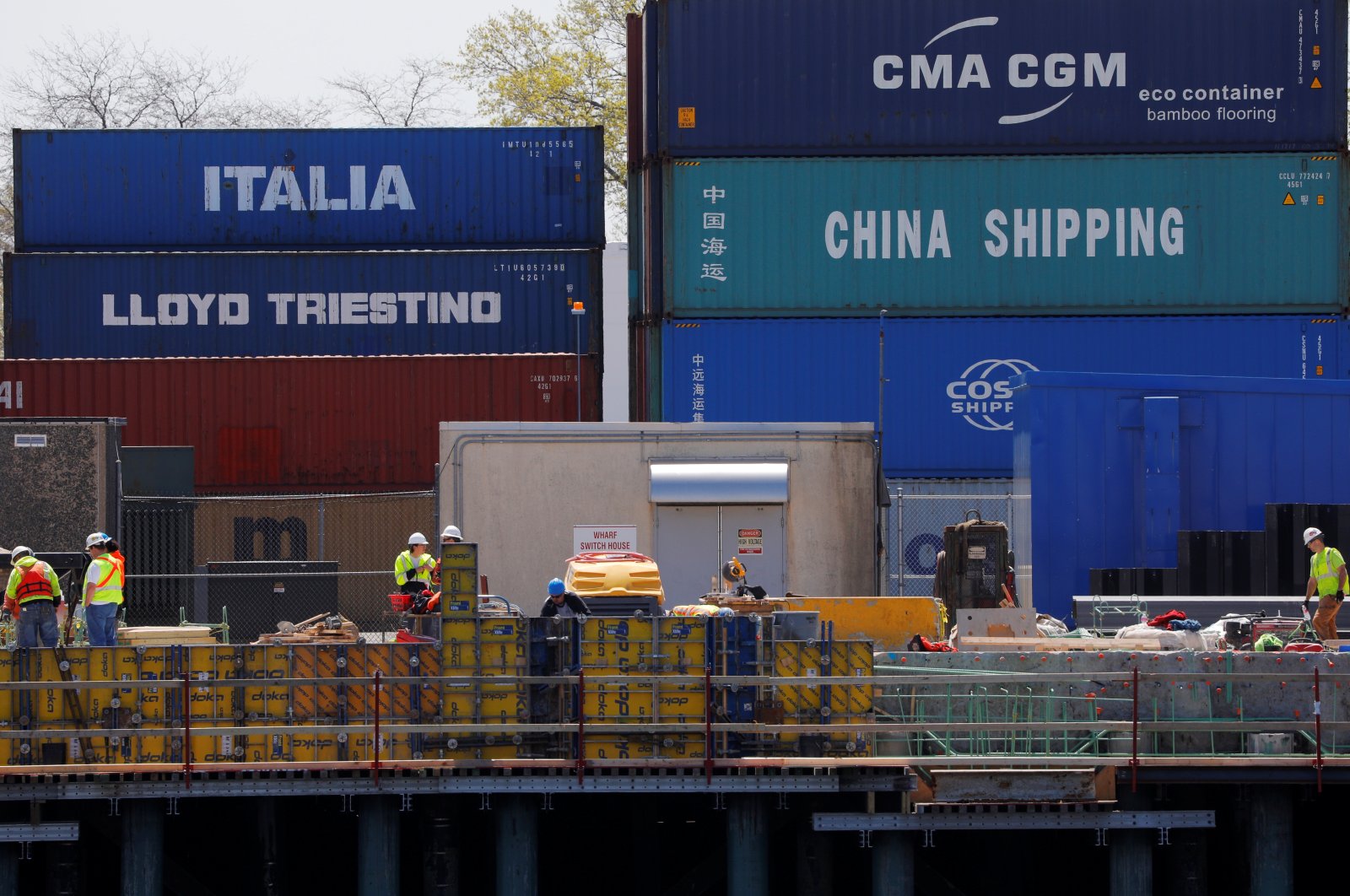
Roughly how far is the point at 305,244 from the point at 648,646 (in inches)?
703

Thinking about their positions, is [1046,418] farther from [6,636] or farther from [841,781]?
[6,636]

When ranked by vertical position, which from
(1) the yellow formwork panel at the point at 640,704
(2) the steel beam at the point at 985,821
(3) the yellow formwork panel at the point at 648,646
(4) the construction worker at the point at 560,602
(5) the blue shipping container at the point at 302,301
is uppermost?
(5) the blue shipping container at the point at 302,301

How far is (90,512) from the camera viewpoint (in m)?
23.1

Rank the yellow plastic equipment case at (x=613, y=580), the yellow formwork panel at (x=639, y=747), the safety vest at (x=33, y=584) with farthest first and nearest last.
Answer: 1. the yellow plastic equipment case at (x=613, y=580)
2. the safety vest at (x=33, y=584)
3. the yellow formwork panel at (x=639, y=747)

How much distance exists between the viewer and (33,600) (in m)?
14.5

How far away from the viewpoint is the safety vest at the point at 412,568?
57.7ft

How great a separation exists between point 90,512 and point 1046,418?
13.0m

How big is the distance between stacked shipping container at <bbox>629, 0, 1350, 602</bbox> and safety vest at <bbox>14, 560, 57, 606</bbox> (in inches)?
522

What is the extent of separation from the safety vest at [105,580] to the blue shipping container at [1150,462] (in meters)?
10.6

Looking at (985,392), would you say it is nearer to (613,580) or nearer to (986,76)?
(986,76)

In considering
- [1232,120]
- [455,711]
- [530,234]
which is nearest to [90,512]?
[530,234]

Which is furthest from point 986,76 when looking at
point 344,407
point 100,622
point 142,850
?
point 142,850

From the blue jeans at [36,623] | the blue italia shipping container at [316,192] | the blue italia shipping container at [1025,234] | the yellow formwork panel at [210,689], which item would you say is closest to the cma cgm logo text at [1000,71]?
the blue italia shipping container at [1025,234]

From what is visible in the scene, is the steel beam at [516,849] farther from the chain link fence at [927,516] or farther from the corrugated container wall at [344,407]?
the corrugated container wall at [344,407]
